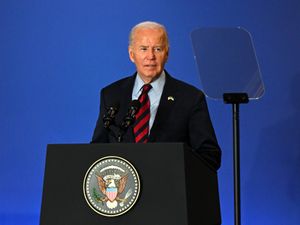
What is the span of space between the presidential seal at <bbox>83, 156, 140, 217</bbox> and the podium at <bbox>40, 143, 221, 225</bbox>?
13 mm

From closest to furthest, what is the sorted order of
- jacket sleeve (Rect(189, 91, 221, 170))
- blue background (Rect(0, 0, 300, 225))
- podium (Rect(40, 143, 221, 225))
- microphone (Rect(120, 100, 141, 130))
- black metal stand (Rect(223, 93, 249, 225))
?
A: podium (Rect(40, 143, 221, 225)) < microphone (Rect(120, 100, 141, 130)) < jacket sleeve (Rect(189, 91, 221, 170)) < black metal stand (Rect(223, 93, 249, 225)) < blue background (Rect(0, 0, 300, 225))

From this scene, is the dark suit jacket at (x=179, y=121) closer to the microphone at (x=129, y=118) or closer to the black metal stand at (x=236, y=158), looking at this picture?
the black metal stand at (x=236, y=158)

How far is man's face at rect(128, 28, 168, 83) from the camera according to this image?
2.38 meters

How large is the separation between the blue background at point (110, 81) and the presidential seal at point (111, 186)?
69.0 inches

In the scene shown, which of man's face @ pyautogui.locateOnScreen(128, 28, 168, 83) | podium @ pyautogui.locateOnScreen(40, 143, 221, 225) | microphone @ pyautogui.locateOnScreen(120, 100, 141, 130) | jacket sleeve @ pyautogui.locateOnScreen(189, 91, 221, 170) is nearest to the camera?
podium @ pyautogui.locateOnScreen(40, 143, 221, 225)

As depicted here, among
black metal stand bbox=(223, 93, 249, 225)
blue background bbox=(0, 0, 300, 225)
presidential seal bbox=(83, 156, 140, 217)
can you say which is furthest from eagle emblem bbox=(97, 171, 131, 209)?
blue background bbox=(0, 0, 300, 225)

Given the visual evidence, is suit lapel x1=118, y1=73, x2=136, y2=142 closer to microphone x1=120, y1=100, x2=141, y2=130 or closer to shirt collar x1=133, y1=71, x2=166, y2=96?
shirt collar x1=133, y1=71, x2=166, y2=96

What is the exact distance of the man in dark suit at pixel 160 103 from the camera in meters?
2.34

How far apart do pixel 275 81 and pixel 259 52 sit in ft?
0.57

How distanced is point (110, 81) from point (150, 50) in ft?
4.12

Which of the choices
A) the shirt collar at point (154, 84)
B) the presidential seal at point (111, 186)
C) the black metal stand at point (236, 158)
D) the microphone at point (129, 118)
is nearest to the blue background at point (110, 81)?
the black metal stand at point (236, 158)

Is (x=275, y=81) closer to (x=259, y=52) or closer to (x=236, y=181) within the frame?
(x=259, y=52)

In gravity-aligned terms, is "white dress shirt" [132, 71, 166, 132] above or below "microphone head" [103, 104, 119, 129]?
above

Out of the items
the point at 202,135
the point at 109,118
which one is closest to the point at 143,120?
the point at 202,135
